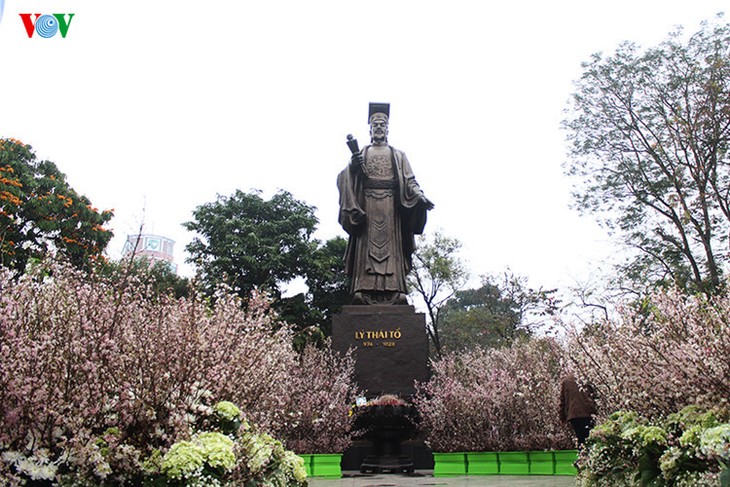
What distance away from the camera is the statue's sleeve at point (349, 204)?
35.9 ft

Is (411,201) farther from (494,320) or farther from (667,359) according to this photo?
(494,320)

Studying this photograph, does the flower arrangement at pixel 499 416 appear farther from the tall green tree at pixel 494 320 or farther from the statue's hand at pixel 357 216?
the tall green tree at pixel 494 320

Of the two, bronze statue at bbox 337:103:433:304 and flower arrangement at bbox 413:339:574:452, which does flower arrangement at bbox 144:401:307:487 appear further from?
bronze statue at bbox 337:103:433:304

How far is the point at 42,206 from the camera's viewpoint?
2022 centimetres

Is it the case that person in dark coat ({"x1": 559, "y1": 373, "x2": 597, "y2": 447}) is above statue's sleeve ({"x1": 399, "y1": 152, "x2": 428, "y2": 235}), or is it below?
below

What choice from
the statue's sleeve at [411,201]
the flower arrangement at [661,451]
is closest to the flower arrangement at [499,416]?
the flower arrangement at [661,451]

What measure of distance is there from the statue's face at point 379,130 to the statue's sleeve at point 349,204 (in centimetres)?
92

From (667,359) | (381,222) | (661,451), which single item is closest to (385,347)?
(381,222)

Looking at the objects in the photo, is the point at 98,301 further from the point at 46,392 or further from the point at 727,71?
the point at 727,71

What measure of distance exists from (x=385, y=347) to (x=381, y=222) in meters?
2.23

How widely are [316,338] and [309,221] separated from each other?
6.43 meters

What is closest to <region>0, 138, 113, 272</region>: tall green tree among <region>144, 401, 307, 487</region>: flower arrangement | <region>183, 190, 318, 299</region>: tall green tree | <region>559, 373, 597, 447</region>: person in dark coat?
<region>183, 190, 318, 299</region>: tall green tree

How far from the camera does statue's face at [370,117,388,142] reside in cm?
1170

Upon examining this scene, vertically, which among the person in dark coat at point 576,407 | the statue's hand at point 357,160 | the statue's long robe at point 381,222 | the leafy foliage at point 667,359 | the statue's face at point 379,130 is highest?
the statue's face at point 379,130
